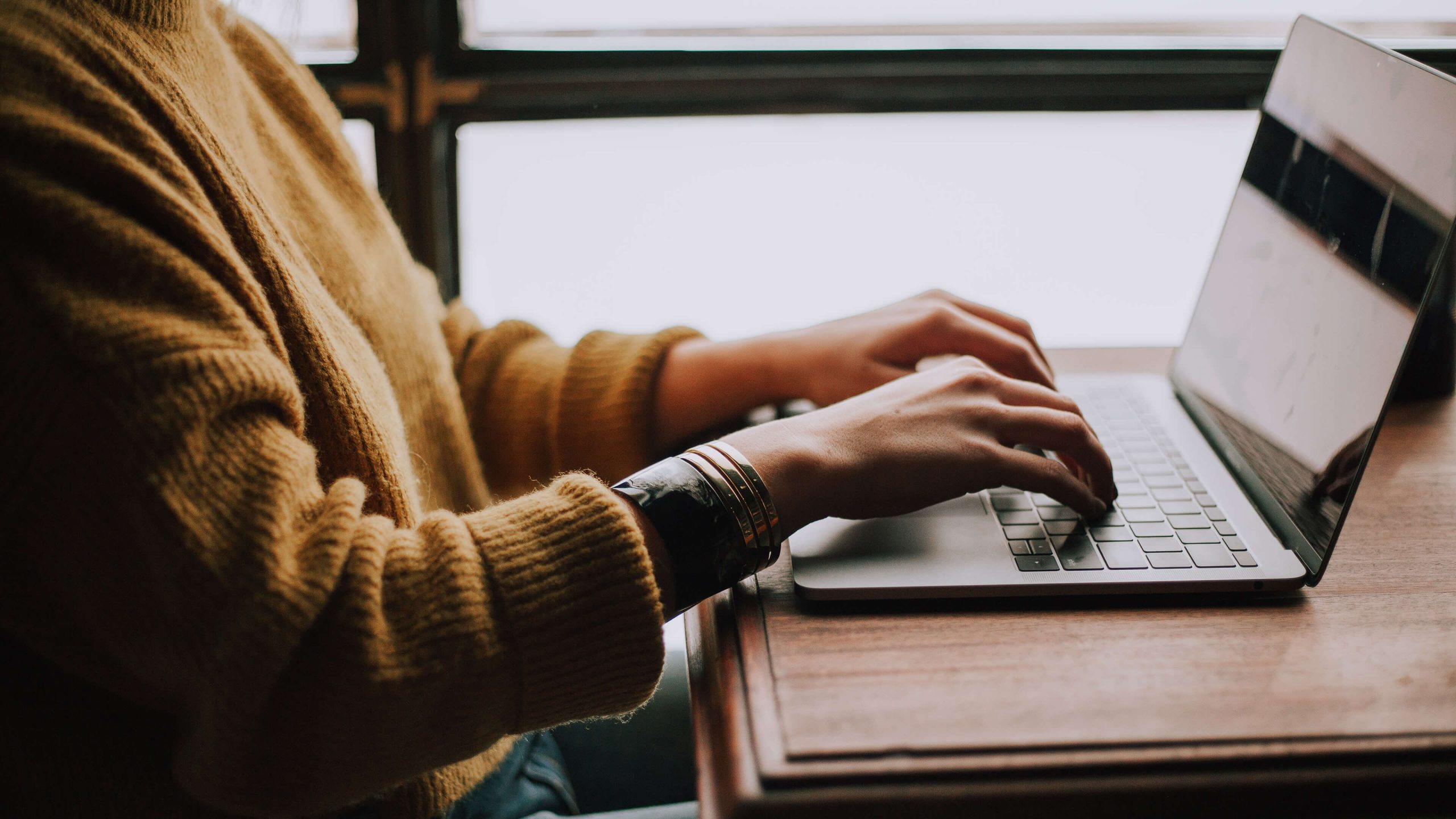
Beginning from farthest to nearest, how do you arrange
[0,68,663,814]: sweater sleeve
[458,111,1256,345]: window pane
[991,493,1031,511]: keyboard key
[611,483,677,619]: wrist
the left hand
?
[458,111,1256,345]: window pane, the left hand, [991,493,1031,511]: keyboard key, [611,483,677,619]: wrist, [0,68,663,814]: sweater sleeve

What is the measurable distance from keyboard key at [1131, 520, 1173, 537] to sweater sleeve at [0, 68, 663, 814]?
34 centimetres

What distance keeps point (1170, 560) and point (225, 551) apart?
542 mm

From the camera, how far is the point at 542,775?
715mm

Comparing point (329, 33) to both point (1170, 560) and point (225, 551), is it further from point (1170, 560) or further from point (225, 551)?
point (1170, 560)

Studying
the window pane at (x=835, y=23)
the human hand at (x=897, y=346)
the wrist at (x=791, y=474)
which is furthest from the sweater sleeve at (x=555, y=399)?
the window pane at (x=835, y=23)

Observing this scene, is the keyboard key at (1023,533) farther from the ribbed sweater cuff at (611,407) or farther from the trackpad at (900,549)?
the ribbed sweater cuff at (611,407)

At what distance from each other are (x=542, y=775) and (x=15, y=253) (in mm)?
491

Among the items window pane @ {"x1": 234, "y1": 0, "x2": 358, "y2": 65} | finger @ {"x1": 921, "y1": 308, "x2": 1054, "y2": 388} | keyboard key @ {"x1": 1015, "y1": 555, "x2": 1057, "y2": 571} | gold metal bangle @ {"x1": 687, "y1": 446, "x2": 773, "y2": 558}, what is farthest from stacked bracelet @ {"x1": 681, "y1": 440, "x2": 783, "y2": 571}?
window pane @ {"x1": 234, "y1": 0, "x2": 358, "y2": 65}

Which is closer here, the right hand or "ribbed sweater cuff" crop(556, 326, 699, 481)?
the right hand

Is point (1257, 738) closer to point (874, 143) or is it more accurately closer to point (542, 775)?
point (542, 775)

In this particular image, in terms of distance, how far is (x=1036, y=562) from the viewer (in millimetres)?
589

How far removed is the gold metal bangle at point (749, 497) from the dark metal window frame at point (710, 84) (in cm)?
79

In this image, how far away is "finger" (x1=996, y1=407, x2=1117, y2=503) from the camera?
0.64 metres

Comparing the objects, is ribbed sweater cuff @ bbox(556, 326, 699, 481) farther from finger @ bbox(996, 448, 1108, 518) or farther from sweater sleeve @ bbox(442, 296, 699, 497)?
finger @ bbox(996, 448, 1108, 518)
